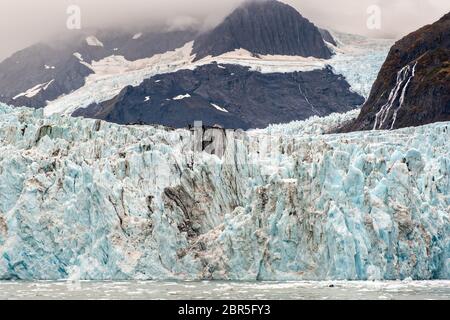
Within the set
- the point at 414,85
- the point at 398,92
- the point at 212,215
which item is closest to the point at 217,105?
the point at 398,92

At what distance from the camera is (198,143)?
5184 centimetres

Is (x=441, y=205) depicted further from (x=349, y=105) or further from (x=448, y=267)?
(x=349, y=105)

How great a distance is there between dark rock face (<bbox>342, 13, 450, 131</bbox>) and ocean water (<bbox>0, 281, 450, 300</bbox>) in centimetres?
8615

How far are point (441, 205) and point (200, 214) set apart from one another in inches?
548

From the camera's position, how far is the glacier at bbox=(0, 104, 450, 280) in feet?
142

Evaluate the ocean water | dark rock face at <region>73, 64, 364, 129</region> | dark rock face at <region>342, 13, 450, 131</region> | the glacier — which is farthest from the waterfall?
the ocean water

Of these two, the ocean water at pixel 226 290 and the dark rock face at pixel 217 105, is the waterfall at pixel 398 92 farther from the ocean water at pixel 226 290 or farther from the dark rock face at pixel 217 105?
the ocean water at pixel 226 290

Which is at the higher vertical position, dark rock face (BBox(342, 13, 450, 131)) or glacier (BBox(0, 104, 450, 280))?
dark rock face (BBox(342, 13, 450, 131))

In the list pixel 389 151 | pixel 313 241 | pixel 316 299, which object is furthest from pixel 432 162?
pixel 316 299

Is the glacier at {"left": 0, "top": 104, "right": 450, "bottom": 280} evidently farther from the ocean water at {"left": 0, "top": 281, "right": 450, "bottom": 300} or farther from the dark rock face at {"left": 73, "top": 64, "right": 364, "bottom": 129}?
the dark rock face at {"left": 73, "top": 64, "right": 364, "bottom": 129}

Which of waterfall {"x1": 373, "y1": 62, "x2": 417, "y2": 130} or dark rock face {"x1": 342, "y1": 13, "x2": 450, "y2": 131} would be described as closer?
dark rock face {"x1": 342, "y1": 13, "x2": 450, "y2": 131}

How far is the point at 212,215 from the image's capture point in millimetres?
47562

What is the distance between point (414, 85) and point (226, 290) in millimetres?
100051

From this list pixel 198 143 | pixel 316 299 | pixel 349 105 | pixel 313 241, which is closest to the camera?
pixel 316 299
